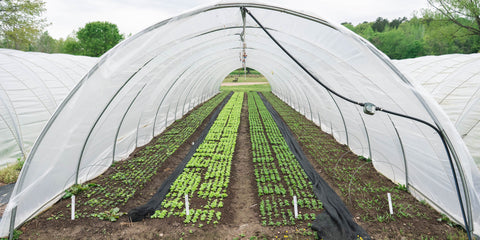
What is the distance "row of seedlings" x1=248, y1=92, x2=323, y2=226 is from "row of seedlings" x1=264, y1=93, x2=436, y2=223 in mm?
826

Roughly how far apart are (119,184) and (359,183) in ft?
20.3

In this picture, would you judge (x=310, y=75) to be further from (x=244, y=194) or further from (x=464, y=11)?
(x=464, y=11)

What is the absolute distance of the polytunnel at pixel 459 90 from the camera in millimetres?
6168

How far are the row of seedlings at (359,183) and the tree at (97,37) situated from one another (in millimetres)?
50751

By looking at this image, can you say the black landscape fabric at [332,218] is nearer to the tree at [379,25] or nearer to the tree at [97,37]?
the tree at [97,37]

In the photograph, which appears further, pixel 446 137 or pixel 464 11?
pixel 464 11

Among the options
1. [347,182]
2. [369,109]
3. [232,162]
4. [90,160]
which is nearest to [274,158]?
[232,162]

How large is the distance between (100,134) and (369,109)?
630 centimetres

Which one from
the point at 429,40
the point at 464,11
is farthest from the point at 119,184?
the point at 429,40

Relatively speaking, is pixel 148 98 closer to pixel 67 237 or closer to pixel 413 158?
pixel 67 237

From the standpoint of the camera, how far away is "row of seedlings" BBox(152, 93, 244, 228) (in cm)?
520

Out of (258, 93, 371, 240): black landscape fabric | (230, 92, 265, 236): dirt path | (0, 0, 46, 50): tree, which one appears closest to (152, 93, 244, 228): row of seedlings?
(230, 92, 265, 236): dirt path

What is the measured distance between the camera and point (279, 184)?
6598mm

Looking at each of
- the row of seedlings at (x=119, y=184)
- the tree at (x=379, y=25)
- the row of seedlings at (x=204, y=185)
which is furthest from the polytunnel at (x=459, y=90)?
the tree at (x=379, y=25)
